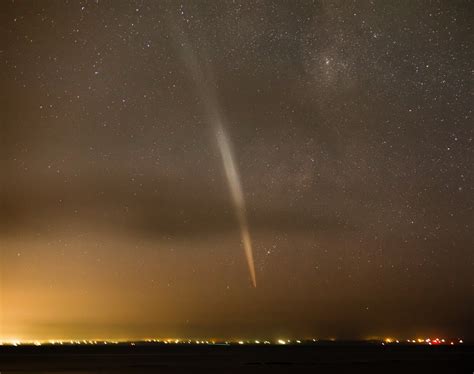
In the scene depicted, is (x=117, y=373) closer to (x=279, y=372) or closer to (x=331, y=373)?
(x=279, y=372)

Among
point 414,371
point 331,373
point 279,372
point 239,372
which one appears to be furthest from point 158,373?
point 414,371

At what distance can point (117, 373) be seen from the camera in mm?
32781

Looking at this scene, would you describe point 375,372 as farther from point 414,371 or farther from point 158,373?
point 158,373

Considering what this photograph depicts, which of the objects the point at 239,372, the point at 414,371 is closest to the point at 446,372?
the point at 414,371

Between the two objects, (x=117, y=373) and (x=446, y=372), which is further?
(x=117, y=373)

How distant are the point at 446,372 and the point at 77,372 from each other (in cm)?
2056

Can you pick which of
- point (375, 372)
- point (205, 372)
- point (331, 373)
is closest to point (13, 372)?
point (205, 372)

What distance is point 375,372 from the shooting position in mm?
31906

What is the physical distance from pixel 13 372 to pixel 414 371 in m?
21.3

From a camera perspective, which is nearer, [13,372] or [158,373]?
[13,372]

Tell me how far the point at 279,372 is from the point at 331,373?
302 centimetres

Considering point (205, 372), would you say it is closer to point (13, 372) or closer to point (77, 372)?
point (77, 372)

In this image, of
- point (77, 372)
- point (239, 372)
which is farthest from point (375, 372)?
point (77, 372)

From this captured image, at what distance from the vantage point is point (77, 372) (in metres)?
33.6
